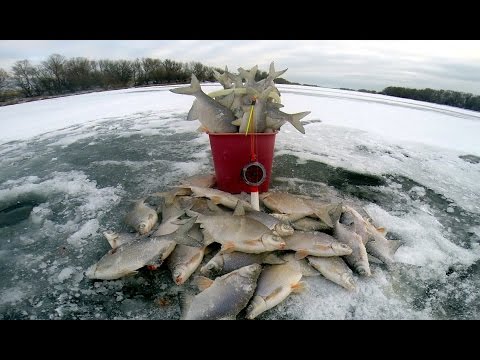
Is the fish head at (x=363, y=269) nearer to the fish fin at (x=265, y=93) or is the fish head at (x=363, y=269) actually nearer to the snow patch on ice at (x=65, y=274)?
the fish fin at (x=265, y=93)

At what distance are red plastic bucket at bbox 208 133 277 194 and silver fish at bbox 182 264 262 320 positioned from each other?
1.04 m

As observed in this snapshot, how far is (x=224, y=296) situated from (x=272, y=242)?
0.49 metres

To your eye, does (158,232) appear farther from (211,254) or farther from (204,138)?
(204,138)

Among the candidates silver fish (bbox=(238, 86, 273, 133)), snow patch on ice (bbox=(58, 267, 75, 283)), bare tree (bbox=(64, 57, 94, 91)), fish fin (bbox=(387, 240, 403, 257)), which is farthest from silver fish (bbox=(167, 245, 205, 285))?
bare tree (bbox=(64, 57, 94, 91))

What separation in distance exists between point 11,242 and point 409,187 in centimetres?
397

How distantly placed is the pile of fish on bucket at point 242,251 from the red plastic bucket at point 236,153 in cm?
42

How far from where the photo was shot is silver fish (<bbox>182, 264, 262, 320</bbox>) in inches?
70.7

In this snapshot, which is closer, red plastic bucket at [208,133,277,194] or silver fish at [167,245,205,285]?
silver fish at [167,245,205,285]

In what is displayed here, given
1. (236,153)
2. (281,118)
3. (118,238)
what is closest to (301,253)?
(236,153)

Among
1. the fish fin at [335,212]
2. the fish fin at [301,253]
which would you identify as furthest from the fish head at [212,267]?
the fish fin at [335,212]

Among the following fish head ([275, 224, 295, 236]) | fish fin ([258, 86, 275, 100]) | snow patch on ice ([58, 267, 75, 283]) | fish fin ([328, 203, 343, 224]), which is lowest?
snow patch on ice ([58, 267, 75, 283])

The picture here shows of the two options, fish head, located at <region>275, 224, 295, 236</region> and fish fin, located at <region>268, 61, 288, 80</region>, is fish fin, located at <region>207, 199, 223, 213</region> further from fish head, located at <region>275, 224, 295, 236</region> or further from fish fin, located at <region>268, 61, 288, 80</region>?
fish fin, located at <region>268, 61, 288, 80</region>

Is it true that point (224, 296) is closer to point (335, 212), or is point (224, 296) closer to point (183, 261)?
point (183, 261)
